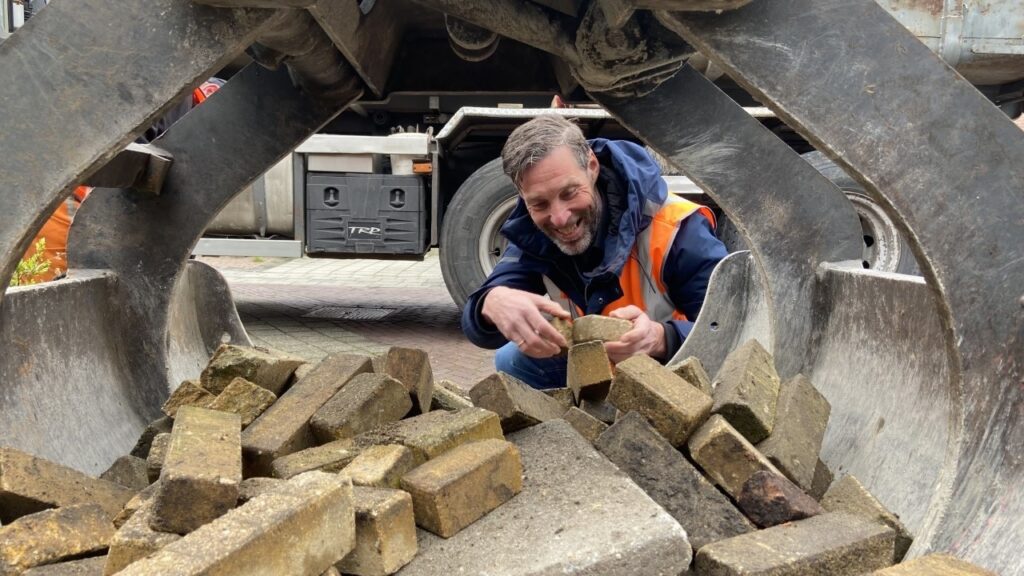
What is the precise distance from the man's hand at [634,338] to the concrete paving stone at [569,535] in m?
0.91

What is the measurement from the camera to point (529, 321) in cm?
270

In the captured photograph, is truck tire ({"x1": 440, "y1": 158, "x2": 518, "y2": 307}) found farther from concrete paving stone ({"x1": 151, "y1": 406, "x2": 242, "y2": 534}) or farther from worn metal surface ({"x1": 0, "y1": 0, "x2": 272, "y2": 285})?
worn metal surface ({"x1": 0, "y1": 0, "x2": 272, "y2": 285})

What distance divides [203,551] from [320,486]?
0.23 meters

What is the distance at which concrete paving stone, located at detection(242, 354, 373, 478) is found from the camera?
6.18 ft

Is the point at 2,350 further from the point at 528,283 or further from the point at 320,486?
the point at 528,283

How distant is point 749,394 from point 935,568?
2.24ft

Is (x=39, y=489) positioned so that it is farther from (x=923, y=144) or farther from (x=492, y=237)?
(x=492, y=237)

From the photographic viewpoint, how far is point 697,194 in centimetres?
622

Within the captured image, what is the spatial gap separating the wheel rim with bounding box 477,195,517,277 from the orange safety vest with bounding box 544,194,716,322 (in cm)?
275

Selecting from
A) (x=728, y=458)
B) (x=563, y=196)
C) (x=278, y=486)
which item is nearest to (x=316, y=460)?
(x=278, y=486)

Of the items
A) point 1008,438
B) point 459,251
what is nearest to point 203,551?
point 1008,438

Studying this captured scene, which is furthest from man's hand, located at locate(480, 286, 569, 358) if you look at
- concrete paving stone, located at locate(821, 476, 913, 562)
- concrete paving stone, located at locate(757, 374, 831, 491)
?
concrete paving stone, located at locate(821, 476, 913, 562)

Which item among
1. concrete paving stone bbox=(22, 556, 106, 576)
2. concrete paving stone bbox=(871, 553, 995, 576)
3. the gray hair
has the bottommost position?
concrete paving stone bbox=(22, 556, 106, 576)

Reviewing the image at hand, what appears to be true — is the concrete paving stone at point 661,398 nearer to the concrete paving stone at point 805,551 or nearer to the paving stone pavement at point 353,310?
the concrete paving stone at point 805,551
